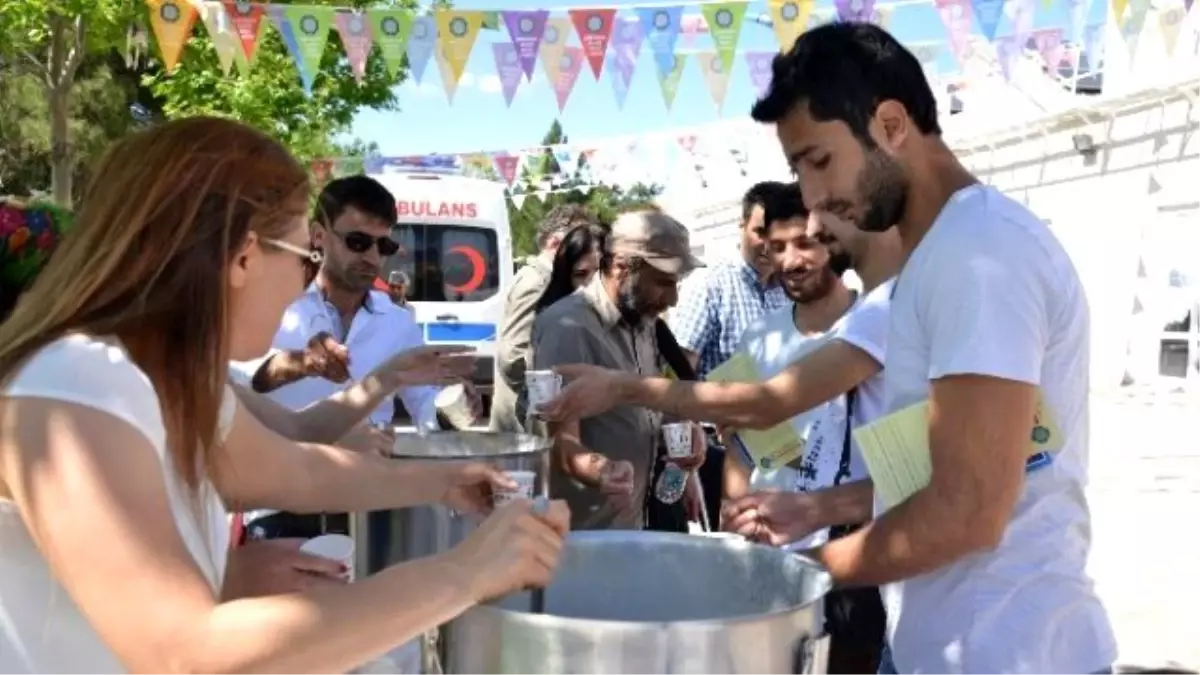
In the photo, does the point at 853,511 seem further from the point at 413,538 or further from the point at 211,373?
the point at 211,373

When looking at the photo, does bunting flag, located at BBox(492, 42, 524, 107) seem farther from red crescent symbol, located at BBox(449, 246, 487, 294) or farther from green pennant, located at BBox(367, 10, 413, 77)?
red crescent symbol, located at BBox(449, 246, 487, 294)

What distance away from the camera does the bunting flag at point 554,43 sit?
305 inches

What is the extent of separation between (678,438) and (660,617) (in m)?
1.18

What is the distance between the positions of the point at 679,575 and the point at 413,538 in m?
0.65

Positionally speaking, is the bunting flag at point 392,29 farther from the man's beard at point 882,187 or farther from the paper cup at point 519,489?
the man's beard at point 882,187

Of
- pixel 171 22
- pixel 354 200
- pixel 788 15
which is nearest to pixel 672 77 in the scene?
pixel 788 15

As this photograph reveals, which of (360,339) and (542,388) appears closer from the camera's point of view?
(542,388)

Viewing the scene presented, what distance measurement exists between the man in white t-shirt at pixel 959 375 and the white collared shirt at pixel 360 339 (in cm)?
200

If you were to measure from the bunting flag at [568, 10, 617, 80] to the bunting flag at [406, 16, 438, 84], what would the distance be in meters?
0.96

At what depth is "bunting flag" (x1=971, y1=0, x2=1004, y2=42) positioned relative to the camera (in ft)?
22.8

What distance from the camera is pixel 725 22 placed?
289 inches

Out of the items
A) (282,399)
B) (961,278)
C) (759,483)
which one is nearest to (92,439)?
(961,278)

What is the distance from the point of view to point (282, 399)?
3.23m

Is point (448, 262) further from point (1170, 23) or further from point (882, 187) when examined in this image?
point (882, 187)
